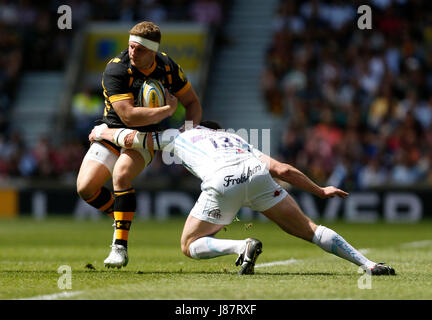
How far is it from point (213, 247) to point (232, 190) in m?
0.50

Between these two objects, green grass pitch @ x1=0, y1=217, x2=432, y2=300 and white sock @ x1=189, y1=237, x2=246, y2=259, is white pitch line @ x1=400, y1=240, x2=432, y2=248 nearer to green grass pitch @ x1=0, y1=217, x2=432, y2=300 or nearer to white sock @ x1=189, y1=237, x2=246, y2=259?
green grass pitch @ x1=0, y1=217, x2=432, y2=300

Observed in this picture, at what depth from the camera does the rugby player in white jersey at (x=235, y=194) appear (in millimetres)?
7277

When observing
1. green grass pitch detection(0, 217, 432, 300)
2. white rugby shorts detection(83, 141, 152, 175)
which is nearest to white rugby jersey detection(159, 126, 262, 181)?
green grass pitch detection(0, 217, 432, 300)

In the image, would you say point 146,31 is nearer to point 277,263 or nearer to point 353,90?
point 277,263

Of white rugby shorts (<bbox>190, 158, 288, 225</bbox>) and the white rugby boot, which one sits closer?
white rugby shorts (<bbox>190, 158, 288, 225</bbox>)

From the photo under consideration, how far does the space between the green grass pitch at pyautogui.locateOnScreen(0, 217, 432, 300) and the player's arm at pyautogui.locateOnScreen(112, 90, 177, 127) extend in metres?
1.31

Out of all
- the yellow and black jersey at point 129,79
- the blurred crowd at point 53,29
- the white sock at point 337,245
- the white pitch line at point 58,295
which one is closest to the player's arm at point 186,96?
the yellow and black jersey at point 129,79

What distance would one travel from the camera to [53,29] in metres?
26.3

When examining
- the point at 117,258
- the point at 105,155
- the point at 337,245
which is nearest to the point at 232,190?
the point at 337,245

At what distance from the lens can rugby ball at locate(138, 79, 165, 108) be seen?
8.44 meters

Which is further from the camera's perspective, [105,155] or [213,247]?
[105,155]

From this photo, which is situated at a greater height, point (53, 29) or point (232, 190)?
point (53, 29)

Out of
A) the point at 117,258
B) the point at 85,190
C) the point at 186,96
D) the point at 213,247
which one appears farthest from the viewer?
the point at 186,96
